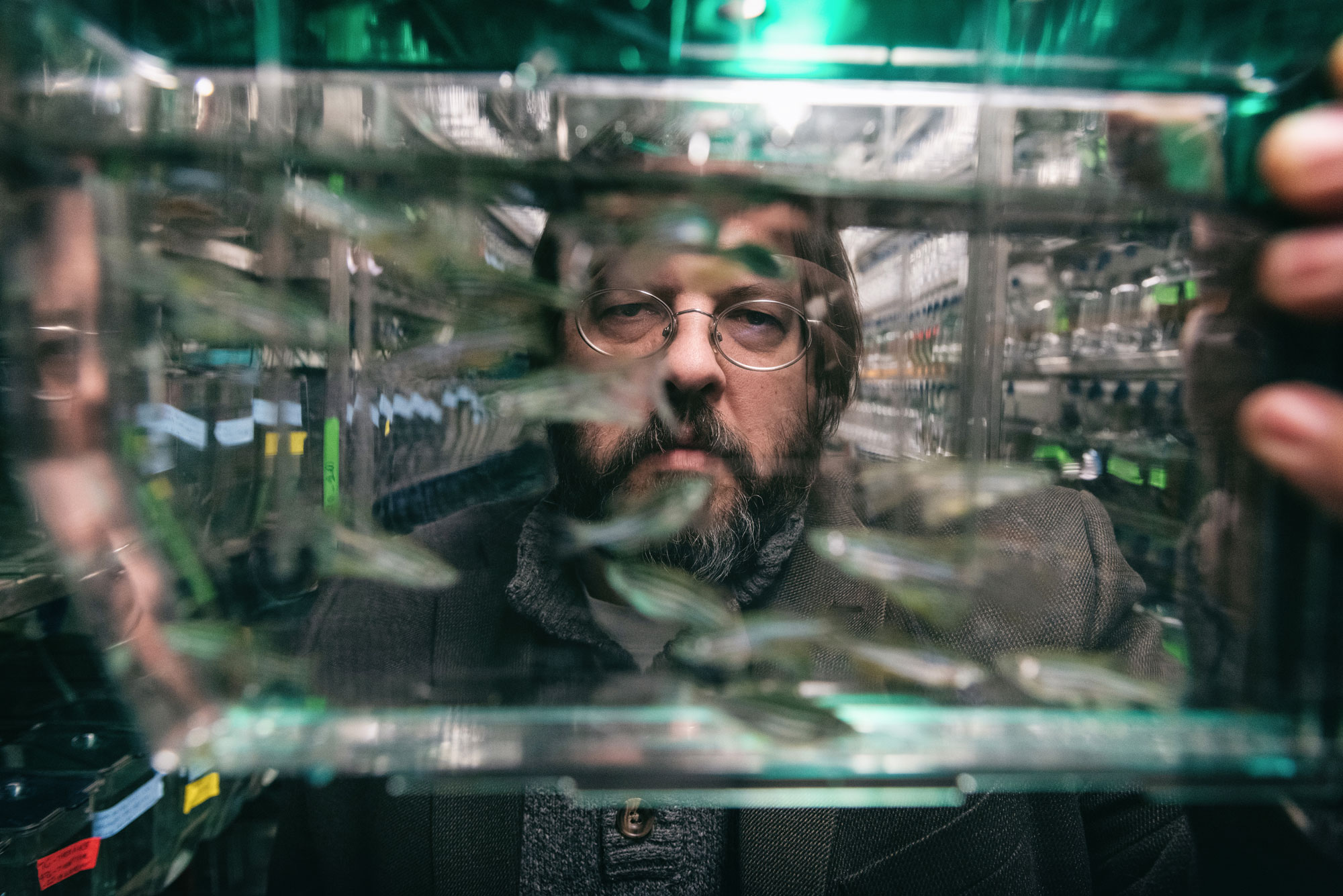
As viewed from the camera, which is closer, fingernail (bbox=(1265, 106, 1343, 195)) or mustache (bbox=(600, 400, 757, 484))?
fingernail (bbox=(1265, 106, 1343, 195))

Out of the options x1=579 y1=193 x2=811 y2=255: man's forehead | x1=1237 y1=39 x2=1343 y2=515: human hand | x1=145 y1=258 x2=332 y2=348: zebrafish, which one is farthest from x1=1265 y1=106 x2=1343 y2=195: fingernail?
x1=145 y1=258 x2=332 y2=348: zebrafish

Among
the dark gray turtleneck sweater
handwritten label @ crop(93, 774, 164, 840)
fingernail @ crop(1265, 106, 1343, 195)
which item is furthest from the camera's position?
handwritten label @ crop(93, 774, 164, 840)

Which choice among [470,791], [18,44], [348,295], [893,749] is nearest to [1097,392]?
[893,749]

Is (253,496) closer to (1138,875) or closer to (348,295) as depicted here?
(348,295)

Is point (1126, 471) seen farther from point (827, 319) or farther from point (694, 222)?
point (694, 222)

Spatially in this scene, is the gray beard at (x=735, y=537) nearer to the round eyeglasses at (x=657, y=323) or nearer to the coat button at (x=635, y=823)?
the round eyeglasses at (x=657, y=323)

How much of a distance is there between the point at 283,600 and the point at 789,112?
0.77 metres

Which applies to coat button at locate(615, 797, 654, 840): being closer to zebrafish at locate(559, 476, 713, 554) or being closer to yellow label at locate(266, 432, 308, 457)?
zebrafish at locate(559, 476, 713, 554)

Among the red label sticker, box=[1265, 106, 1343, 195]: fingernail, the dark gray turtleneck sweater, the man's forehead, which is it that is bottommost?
the red label sticker

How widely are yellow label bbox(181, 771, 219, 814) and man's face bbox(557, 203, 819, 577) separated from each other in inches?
46.2

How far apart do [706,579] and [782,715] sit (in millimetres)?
193

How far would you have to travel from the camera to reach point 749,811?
797 millimetres

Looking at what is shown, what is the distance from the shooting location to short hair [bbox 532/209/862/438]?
604 mm

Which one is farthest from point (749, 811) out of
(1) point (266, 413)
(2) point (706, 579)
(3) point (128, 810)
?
(3) point (128, 810)
